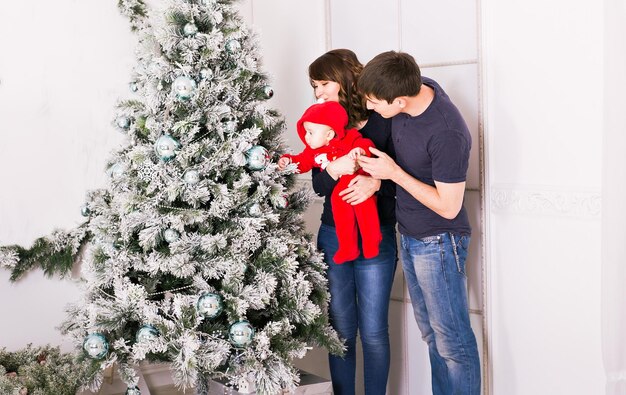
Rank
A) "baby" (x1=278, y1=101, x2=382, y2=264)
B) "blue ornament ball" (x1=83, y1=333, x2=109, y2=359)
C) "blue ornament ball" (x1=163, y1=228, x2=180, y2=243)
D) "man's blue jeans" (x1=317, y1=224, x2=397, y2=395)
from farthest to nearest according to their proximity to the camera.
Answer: "man's blue jeans" (x1=317, y1=224, x2=397, y2=395), "baby" (x1=278, y1=101, x2=382, y2=264), "blue ornament ball" (x1=163, y1=228, x2=180, y2=243), "blue ornament ball" (x1=83, y1=333, x2=109, y2=359)

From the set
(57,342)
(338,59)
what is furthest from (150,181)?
(57,342)

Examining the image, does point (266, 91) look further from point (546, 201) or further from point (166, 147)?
point (546, 201)

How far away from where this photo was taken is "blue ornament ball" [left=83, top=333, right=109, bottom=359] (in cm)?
186

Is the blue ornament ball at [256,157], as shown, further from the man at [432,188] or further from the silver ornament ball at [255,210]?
the man at [432,188]

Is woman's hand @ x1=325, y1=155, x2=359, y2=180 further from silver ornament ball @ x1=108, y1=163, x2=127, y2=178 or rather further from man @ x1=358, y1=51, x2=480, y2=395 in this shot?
silver ornament ball @ x1=108, y1=163, x2=127, y2=178

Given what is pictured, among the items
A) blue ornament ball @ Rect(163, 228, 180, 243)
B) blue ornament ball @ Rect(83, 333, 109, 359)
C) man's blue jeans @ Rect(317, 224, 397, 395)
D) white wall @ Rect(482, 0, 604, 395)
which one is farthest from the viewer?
man's blue jeans @ Rect(317, 224, 397, 395)

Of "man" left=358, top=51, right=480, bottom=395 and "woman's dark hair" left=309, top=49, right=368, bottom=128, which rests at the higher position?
"woman's dark hair" left=309, top=49, right=368, bottom=128

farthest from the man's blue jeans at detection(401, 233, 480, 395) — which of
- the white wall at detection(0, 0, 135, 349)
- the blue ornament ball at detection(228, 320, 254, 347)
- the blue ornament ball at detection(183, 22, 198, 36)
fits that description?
the white wall at detection(0, 0, 135, 349)

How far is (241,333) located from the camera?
191 cm

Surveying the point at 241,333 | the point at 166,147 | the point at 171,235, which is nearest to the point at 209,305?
the point at 241,333

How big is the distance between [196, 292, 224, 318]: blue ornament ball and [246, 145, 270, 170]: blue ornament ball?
0.40m

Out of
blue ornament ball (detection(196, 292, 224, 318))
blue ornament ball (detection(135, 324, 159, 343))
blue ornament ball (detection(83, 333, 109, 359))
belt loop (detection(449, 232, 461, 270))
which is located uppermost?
belt loop (detection(449, 232, 461, 270))

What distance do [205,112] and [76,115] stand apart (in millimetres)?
813

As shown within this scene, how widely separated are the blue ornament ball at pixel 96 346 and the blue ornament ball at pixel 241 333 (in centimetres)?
35
